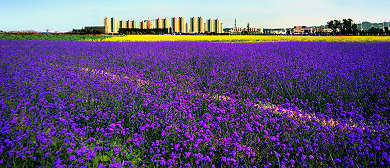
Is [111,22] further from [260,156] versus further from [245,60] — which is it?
[260,156]

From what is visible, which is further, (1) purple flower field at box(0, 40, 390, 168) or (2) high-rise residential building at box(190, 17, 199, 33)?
(2) high-rise residential building at box(190, 17, 199, 33)

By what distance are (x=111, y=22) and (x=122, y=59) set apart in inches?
3479

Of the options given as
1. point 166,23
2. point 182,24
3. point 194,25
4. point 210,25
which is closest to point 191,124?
point 182,24

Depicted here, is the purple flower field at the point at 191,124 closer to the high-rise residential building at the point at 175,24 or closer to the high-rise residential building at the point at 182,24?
the high-rise residential building at the point at 182,24

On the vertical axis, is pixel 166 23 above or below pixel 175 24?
above

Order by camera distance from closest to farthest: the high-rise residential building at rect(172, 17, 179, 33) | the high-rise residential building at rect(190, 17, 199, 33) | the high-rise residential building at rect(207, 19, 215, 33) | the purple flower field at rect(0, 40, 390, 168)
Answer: the purple flower field at rect(0, 40, 390, 168) → the high-rise residential building at rect(172, 17, 179, 33) → the high-rise residential building at rect(190, 17, 199, 33) → the high-rise residential building at rect(207, 19, 215, 33)

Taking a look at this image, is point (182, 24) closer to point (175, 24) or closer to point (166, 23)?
point (175, 24)

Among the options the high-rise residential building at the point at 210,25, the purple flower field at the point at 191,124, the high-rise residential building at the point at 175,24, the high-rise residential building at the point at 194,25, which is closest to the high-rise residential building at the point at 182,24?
the high-rise residential building at the point at 175,24

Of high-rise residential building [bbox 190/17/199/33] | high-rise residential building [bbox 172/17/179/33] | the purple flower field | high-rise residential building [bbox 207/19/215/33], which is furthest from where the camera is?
high-rise residential building [bbox 207/19/215/33]

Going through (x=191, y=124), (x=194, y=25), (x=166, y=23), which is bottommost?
(x=191, y=124)

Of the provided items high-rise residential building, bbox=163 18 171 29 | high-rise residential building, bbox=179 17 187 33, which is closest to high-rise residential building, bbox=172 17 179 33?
high-rise residential building, bbox=179 17 187 33

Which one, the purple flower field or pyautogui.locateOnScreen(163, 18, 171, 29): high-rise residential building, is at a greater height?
pyautogui.locateOnScreen(163, 18, 171, 29): high-rise residential building

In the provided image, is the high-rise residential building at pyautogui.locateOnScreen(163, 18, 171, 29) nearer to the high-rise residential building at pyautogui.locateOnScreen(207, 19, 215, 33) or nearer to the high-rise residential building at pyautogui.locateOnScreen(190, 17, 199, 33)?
the high-rise residential building at pyautogui.locateOnScreen(190, 17, 199, 33)

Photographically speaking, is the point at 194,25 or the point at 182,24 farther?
the point at 194,25
